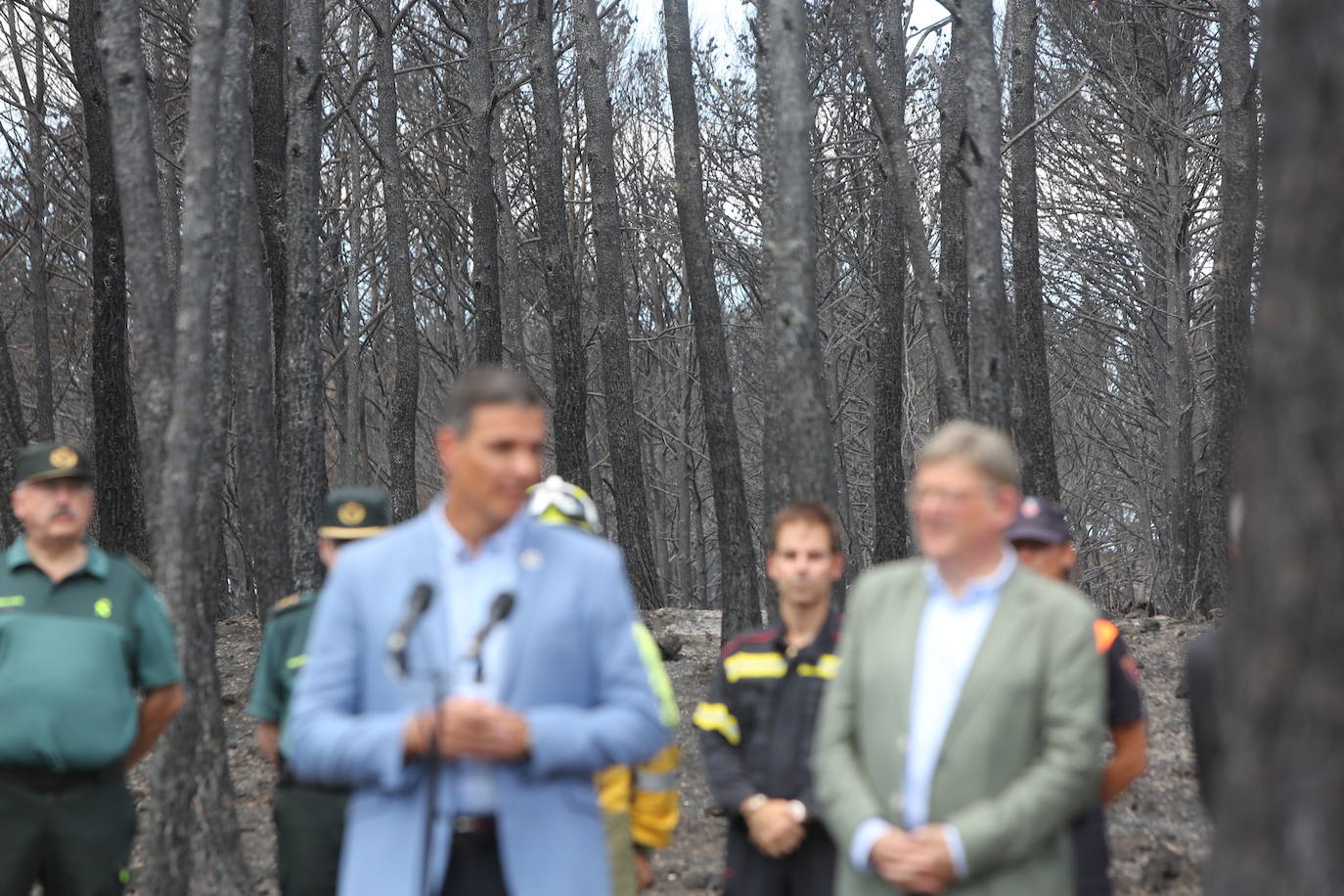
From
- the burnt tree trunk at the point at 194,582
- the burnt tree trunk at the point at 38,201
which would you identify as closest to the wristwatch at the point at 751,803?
the burnt tree trunk at the point at 194,582

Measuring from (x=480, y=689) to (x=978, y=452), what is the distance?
4.22 feet

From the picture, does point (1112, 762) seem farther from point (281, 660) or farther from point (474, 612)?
point (281, 660)

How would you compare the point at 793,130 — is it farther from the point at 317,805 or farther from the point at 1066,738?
the point at 1066,738

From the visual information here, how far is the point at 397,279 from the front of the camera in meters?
17.9

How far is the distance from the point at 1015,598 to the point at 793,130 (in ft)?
17.0

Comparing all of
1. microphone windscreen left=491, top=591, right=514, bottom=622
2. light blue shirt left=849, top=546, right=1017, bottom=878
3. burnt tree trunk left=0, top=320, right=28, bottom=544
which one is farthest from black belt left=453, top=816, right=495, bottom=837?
burnt tree trunk left=0, top=320, right=28, bottom=544

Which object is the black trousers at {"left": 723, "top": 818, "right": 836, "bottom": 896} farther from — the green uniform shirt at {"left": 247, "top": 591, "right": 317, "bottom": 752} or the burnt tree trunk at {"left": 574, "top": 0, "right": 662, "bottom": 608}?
the burnt tree trunk at {"left": 574, "top": 0, "right": 662, "bottom": 608}

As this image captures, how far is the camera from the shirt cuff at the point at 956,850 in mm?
3482

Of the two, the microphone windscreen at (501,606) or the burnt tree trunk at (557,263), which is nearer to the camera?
the microphone windscreen at (501,606)

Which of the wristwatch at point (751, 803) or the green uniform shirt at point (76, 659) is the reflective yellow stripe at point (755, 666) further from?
the green uniform shirt at point (76, 659)

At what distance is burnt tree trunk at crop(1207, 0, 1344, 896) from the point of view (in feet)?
7.63

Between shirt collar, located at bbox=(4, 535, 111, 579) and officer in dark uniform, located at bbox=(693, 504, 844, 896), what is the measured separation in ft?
6.75

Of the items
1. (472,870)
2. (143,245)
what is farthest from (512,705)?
(143,245)

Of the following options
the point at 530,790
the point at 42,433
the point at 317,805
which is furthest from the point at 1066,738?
the point at 42,433
